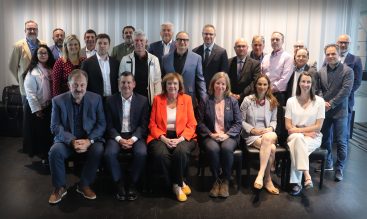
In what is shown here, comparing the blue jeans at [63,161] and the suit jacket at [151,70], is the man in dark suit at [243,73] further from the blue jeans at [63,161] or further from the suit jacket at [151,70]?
the blue jeans at [63,161]

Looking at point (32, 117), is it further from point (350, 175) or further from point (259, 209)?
point (350, 175)

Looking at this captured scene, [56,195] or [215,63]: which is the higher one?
[215,63]

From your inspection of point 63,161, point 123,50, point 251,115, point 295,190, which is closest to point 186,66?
point 251,115

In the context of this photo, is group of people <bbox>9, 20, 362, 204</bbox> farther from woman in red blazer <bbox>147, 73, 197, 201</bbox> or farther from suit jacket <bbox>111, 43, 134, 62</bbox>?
suit jacket <bbox>111, 43, 134, 62</bbox>

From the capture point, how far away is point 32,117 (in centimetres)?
413

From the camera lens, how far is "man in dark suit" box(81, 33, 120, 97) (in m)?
3.66

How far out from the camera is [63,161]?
129 inches

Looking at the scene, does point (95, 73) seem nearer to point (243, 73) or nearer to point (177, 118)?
point (177, 118)

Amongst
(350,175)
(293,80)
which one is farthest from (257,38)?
(350,175)

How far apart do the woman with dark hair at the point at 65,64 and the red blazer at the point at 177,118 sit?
40.2 inches

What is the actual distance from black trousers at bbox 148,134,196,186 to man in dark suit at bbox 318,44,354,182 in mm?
1735

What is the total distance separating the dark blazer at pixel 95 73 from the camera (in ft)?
12.0

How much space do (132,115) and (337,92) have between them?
88.8 inches

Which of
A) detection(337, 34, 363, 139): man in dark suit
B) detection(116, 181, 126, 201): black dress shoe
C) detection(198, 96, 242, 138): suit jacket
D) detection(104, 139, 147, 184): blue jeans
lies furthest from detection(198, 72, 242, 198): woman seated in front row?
detection(337, 34, 363, 139): man in dark suit
